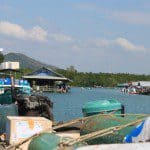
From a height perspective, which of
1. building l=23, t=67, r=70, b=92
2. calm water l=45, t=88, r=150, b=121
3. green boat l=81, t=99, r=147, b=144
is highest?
building l=23, t=67, r=70, b=92

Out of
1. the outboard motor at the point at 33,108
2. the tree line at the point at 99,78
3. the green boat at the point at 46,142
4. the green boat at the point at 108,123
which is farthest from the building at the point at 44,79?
the green boat at the point at 46,142

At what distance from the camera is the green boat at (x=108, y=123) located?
726cm

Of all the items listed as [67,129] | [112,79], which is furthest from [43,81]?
[67,129]

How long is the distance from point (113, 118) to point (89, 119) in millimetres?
389

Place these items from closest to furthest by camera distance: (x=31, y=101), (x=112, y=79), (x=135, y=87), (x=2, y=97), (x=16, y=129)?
(x=16, y=129) < (x=31, y=101) < (x=2, y=97) < (x=135, y=87) < (x=112, y=79)

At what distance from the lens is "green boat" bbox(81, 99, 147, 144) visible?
726 cm

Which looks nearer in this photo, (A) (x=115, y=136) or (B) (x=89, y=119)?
(A) (x=115, y=136)

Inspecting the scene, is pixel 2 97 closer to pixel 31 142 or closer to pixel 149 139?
pixel 31 142

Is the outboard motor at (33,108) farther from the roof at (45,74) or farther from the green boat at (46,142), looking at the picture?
the roof at (45,74)

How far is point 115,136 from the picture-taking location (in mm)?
7730

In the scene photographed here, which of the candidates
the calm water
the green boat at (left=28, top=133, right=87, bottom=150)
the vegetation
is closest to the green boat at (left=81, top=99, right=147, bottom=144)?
the green boat at (left=28, top=133, right=87, bottom=150)

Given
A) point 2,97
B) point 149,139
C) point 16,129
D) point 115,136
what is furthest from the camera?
point 2,97

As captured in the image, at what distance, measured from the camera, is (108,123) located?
8.60 m

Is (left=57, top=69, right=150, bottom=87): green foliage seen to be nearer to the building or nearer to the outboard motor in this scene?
the building
